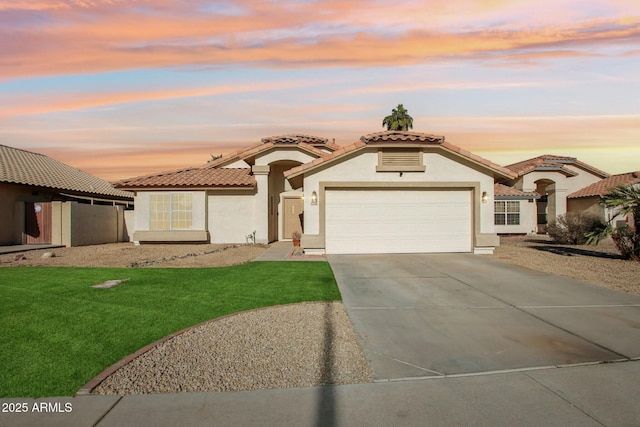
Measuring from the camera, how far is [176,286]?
966cm

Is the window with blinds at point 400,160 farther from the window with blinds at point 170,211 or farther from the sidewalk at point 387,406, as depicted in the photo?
the sidewalk at point 387,406

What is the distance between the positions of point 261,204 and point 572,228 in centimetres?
1477

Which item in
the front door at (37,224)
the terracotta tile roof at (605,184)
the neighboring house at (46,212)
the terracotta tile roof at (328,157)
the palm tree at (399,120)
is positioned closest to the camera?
the terracotta tile roof at (328,157)

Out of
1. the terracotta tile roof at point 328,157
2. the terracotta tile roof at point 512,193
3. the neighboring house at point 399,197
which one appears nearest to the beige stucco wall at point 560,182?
the terracotta tile roof at point 512,193

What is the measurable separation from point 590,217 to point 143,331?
21.8 metres

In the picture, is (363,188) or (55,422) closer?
(55,422)

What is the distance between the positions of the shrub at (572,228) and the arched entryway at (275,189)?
43.2 feet

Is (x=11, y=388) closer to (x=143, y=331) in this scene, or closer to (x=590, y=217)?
(x=143, y=331)

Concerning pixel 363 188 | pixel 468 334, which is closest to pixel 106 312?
pixel 468 334

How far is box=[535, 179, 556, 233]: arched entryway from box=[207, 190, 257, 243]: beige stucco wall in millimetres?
20371

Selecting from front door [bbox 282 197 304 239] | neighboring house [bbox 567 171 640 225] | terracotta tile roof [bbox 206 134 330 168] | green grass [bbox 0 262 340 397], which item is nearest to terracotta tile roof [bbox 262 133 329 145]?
terracotta tile roof [bbox 206 134 330 168]

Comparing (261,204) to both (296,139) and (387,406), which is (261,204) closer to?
(296,139)

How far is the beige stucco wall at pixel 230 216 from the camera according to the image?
20.8 m

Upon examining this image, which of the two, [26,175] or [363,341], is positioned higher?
[26,175]
